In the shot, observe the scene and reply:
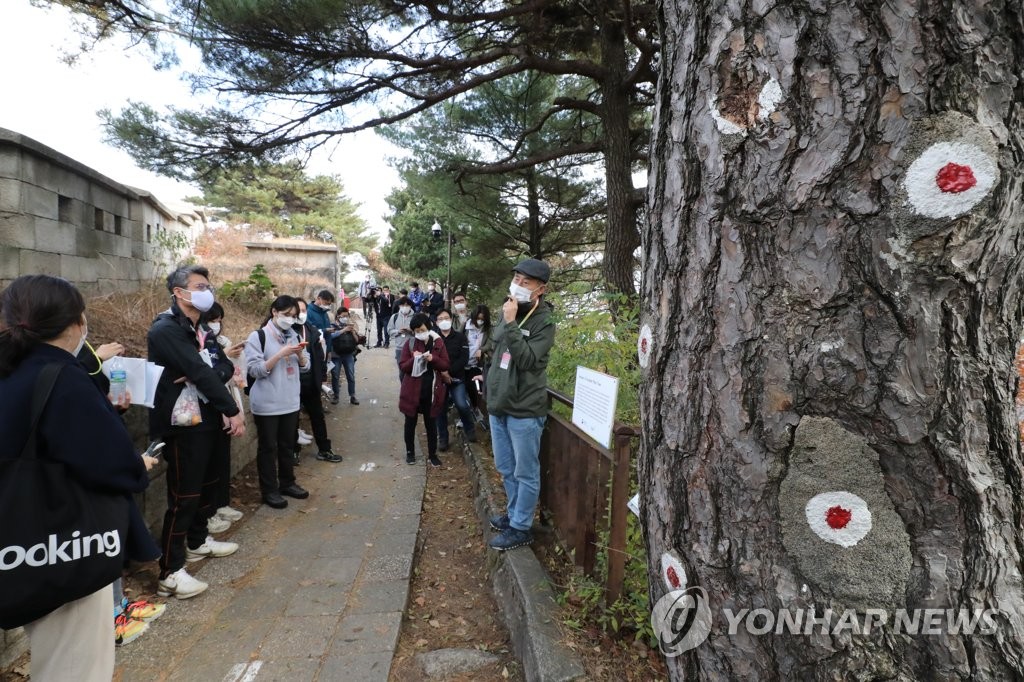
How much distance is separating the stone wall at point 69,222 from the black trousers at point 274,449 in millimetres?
2533

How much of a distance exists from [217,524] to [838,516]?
4.67 meters

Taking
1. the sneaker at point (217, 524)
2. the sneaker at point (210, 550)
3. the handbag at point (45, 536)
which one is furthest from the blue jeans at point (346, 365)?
the handbag at point (45, 536)

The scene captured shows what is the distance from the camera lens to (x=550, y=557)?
3486 mm

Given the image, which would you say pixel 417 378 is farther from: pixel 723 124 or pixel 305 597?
pixel 723 124

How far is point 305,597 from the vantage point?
11.4ft

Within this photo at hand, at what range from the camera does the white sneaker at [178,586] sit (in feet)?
10.9

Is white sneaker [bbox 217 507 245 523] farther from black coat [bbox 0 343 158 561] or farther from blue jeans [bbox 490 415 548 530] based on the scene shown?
black coat [bbox 0 343 158 561]

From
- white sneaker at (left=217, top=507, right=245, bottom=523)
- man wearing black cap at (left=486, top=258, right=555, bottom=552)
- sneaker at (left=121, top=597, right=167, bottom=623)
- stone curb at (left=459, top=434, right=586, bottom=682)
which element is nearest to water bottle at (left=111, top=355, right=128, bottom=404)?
sneaker at (left=121, top=597, right=167, bottom=623)

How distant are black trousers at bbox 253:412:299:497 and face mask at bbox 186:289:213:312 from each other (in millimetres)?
1527

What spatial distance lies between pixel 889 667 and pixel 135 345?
6142mm

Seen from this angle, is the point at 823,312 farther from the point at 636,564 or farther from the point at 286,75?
the point at 286,75

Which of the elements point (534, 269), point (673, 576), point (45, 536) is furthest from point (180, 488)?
point (673, 576)

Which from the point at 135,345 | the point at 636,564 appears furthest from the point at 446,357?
the point at 636,564

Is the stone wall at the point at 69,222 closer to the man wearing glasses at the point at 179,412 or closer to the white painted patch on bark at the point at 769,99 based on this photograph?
the man wearing glasses at the point at 179,412
